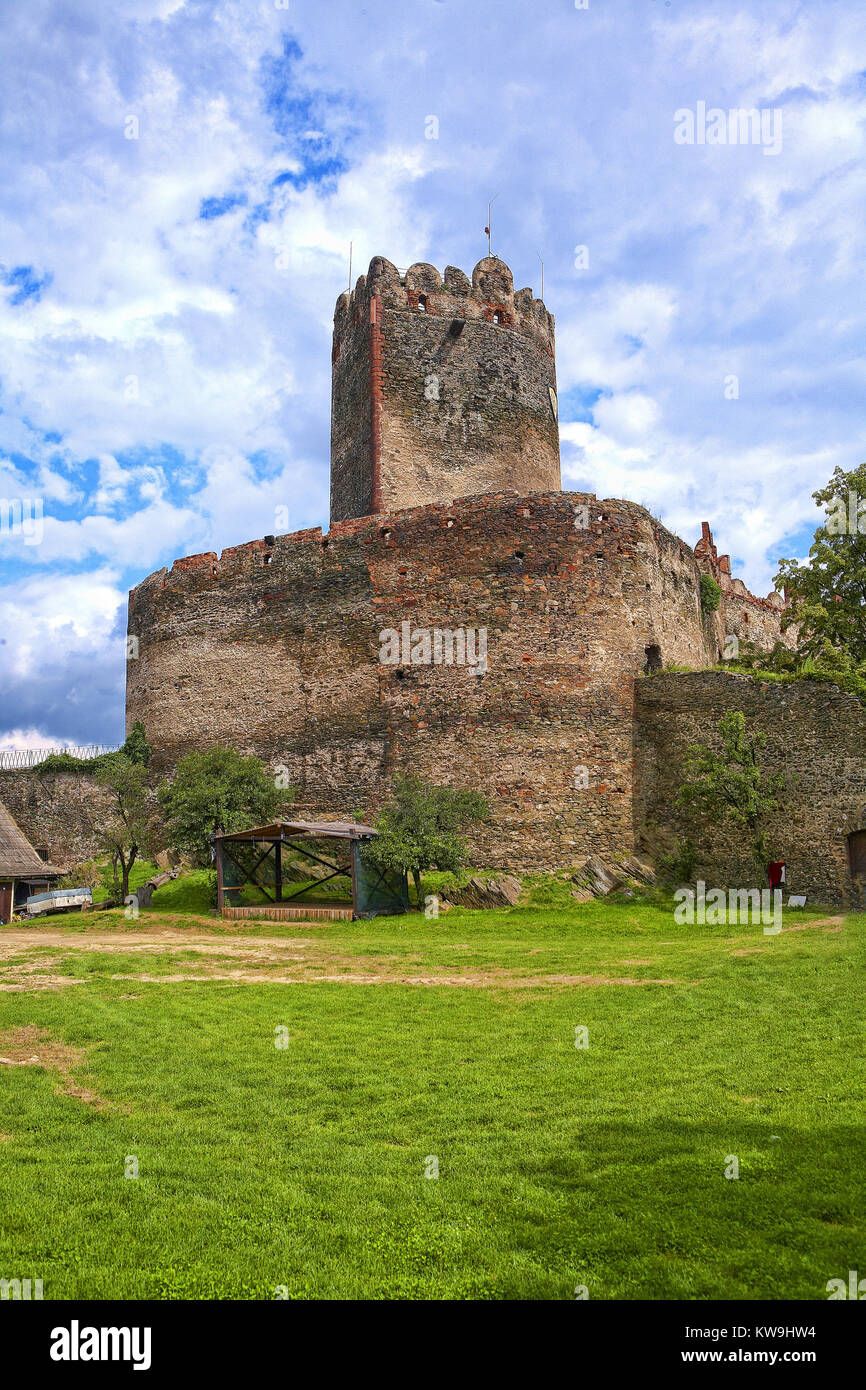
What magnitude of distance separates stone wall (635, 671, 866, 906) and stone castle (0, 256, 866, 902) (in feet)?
0.16

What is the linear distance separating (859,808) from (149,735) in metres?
22.2

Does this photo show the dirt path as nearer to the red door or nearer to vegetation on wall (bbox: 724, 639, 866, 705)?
the red door

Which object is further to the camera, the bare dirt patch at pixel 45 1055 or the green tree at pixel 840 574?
the green tree at pixel 840 574

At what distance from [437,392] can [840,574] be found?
47.3ft

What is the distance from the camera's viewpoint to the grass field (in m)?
4.77

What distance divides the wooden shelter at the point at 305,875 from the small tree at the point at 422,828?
1.29 feet

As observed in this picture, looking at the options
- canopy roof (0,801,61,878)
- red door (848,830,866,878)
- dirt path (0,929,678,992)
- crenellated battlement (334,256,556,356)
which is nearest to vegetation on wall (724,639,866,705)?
red door (848,830,866,878)

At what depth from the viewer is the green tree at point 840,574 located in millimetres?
25734

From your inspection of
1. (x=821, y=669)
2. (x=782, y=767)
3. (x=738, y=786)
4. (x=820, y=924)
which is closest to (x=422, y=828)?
(x=738, y=786)

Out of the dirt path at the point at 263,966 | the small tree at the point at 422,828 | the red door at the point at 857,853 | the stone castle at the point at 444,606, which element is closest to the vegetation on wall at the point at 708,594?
the stone castle at the point at 444,606

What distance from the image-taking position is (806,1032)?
29.3ft

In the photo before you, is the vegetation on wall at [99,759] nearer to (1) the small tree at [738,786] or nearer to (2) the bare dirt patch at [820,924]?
(1) the small tree at [738,786]
